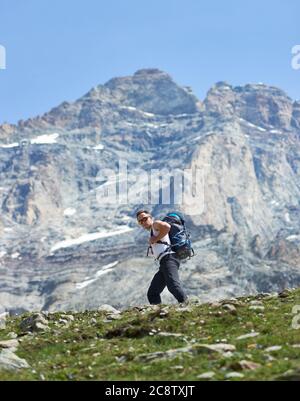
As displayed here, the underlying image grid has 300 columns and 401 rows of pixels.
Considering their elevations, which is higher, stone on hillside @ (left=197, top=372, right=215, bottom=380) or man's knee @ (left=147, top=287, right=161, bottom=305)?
man's knee @ (left=147, top=287, right=161, bottom=305)

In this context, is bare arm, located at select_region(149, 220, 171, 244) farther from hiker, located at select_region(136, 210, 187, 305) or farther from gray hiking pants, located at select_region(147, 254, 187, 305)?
gray hiking pants, located at select_region(147, 254, 187, 305)

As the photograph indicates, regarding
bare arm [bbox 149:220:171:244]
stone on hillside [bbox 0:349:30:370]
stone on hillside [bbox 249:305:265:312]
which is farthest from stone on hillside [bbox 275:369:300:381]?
bare arm [bbox 149:220:171:244]

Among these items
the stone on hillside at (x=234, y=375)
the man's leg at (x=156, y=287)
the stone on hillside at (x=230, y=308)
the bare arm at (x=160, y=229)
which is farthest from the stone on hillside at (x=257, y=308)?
the stone on hillside at (x=234, y=375)

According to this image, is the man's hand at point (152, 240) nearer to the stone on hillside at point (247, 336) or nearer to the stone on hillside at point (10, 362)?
the stone on hillside at point (247, 336)

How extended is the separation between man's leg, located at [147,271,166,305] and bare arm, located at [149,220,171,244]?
61.3 inches

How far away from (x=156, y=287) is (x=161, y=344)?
304 inches

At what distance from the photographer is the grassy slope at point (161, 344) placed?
1379 cm

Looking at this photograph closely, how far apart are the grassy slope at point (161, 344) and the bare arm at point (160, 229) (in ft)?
8.57

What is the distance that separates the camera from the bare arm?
909 inches

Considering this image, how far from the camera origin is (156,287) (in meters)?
24.8

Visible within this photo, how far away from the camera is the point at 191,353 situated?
1508 cm

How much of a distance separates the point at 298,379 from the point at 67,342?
27.2 feet

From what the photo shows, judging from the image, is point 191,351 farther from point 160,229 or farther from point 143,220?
point 143,220
